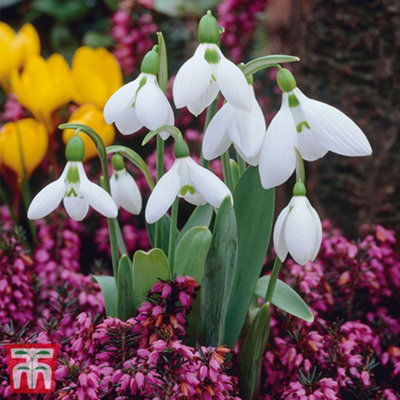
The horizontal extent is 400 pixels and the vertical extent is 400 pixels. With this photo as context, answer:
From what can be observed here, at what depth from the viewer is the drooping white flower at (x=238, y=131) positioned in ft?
2.62

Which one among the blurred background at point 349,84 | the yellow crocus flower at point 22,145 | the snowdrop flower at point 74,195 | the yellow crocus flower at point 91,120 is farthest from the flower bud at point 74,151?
the blurred background at point 349,84

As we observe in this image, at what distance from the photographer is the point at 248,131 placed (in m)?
0.80

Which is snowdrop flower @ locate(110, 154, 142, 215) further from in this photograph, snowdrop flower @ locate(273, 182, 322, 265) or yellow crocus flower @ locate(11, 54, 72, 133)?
yellow crocus flower @ locate(11, 54, 72, 133)

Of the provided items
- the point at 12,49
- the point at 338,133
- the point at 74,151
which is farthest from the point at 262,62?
the point at 12,49

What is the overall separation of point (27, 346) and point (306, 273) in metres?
0.63

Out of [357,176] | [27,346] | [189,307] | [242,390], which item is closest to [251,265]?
[189,307]

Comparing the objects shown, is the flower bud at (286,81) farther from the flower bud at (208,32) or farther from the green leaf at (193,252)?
the green leaf at (193,252)

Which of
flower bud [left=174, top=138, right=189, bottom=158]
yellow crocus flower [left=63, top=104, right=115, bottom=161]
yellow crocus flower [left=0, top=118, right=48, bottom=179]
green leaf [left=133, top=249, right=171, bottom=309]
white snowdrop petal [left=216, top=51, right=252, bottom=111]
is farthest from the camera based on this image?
yellow crocus flower [left=0, top=118, right=48, bottom=179]

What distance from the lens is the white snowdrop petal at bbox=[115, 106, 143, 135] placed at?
0.85 metres

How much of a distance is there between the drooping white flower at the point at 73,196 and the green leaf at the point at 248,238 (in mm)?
277

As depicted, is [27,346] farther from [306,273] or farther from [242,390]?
[306,273]

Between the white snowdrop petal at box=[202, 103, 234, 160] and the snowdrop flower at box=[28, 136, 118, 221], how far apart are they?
17 centimetres

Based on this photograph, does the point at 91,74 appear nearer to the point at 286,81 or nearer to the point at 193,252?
the point at 193,252

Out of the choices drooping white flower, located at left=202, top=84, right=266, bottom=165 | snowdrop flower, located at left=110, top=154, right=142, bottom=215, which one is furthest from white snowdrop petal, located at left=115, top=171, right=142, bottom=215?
drooping white flower, located at left=202, top=84, right=266, bottom=165
